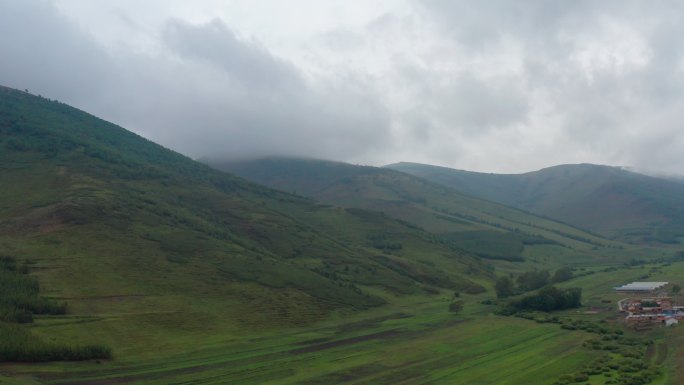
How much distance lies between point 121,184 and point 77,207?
1450 inches

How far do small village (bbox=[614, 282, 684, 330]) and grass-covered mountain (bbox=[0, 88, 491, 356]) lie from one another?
44.4 metres

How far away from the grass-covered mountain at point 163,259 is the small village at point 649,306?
146 ft

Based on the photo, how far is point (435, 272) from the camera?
179 meters

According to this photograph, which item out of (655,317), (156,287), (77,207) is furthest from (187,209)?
(655,317)

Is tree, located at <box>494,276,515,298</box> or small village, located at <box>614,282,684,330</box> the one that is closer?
small village, located at <box>614,282,684,330</box>

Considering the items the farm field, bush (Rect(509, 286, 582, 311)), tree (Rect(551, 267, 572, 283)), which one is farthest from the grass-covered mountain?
bush (Rect(509, 286, 582, 311))

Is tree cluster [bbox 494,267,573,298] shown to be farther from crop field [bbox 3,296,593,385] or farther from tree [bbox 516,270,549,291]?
crop field [bbox 3,296,593,385]

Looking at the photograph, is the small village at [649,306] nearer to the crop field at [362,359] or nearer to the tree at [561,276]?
the crop field at [362,359]

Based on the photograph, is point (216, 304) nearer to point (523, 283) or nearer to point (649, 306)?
point (649, 306)

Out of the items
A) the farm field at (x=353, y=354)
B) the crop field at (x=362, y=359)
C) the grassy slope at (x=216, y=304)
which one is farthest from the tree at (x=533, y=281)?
the crop field at (x=362, y=359)

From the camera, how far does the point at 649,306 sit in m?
117

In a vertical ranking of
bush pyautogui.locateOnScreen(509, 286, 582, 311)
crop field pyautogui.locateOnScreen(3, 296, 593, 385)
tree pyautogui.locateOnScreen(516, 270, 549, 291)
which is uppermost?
tree pyautogui.locateOnScreen(516, 270, 549, 291)

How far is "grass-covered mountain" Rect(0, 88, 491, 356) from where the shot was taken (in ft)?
332

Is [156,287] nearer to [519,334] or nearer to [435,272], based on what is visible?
[519,334]
